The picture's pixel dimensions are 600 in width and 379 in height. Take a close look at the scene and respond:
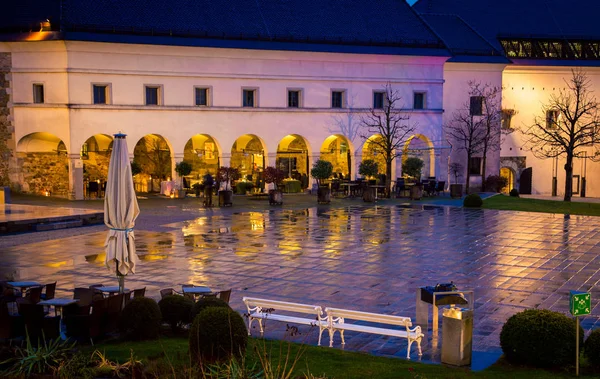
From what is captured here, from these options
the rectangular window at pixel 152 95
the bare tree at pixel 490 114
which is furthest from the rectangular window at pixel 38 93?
the bare tree at pixel 490 114

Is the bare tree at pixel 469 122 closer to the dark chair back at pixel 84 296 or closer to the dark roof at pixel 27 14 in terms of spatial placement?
the dark roof at pixel 27 14

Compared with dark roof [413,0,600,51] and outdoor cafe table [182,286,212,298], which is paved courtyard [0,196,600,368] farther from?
dark roof [413,0,600,51]

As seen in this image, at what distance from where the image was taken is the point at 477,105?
147 feet

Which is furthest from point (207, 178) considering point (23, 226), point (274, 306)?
point (274, 306)

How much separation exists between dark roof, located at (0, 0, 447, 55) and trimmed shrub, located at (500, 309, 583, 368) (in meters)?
29.6

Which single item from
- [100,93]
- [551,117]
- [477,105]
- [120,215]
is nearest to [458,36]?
[477,105]

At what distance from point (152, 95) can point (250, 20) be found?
7231mm

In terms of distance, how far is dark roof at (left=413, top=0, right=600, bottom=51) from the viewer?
4831 centimetres

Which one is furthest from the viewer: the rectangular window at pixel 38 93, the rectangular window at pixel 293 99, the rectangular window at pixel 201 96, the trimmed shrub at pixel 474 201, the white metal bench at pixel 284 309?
the rectangular window at pixel 293 99

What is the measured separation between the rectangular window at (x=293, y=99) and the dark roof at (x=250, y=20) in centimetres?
281

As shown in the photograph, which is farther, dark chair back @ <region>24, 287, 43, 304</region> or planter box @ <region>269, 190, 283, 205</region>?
planter box @ <region>269, 190, 283, 205</region>

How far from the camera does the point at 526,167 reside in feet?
155

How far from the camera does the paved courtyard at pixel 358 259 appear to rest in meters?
14.5

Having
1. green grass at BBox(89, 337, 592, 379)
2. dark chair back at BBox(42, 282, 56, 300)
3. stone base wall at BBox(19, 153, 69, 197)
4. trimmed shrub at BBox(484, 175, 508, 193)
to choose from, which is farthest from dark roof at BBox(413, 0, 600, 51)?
→ green grass at BBox(89, 337, 592, 379)
